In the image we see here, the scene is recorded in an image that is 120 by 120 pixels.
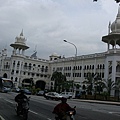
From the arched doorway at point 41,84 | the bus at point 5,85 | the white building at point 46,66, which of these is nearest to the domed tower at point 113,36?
the white building at point 46,66

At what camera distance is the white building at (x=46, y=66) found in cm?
6107

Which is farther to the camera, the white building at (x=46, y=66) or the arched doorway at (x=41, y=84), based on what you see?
the arched doorway at (x=41, y=84)

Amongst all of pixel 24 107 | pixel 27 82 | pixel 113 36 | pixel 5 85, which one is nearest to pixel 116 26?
pixel 113 36

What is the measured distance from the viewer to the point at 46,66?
295 feet

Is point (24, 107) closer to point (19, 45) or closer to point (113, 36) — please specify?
point (113, 36)

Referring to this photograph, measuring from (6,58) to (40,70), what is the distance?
43.1 ft

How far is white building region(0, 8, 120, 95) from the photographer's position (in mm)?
61072

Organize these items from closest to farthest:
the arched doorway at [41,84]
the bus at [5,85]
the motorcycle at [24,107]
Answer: the motorcycle at [24,107], the bus at [5,85], the arched doorway at [41,84]

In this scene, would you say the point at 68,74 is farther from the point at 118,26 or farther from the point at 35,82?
the point at 118,26

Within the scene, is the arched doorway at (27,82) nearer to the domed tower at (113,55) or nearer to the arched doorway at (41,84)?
the arched doorway at (41,84)

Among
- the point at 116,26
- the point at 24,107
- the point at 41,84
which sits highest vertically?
the point at 116,26

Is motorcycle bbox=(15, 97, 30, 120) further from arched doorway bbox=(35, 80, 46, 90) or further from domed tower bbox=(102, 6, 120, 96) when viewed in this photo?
arched doorway bbox=(35, 80, 46, 90)

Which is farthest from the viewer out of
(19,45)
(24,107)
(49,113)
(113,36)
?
(19,45)

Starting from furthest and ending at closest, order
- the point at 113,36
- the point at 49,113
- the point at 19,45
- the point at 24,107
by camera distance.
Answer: the point at 19,45 < the point at 113,36 < the point at 49,113 < the point at 24,107
